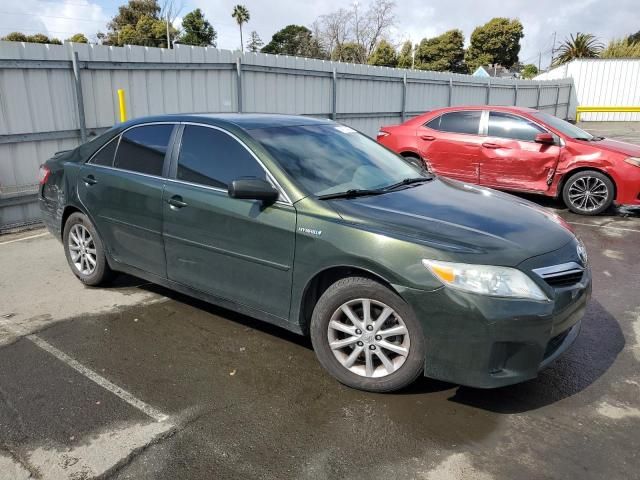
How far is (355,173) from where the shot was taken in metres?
3.87

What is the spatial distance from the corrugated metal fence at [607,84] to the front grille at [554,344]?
103 ft

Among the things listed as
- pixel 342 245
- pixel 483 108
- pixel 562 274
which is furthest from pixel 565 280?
pixel 483 108

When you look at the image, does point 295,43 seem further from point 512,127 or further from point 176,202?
point 176,202

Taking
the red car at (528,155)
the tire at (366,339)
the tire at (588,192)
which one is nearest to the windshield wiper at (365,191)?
the tire at (366,339)

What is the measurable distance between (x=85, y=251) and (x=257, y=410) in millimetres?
2676

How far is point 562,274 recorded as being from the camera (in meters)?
3.06

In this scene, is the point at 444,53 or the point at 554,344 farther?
the point at 444,53

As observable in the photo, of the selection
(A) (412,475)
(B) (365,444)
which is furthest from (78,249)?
(A) (412,475)

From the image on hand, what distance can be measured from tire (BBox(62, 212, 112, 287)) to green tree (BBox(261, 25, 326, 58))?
6121cm

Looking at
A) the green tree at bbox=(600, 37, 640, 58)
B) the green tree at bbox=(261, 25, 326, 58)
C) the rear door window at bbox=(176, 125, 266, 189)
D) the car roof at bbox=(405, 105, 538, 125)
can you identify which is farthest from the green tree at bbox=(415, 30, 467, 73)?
the rear door window at bbox=(176, 125, 266, 189)

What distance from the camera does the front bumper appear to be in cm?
278

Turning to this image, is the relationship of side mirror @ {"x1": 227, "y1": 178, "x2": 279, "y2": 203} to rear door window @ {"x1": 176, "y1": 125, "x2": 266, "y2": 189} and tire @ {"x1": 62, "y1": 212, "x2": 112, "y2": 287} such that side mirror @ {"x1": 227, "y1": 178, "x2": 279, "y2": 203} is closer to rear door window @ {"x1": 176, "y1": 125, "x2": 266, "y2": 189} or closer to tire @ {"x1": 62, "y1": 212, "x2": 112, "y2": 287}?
rear door window @ {"x1": 176, "y1": 125, "x2": 266, "y2": 189}

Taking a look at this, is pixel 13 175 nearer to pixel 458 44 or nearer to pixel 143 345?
pixel 143 345

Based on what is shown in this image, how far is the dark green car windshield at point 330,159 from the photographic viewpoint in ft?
11.8
